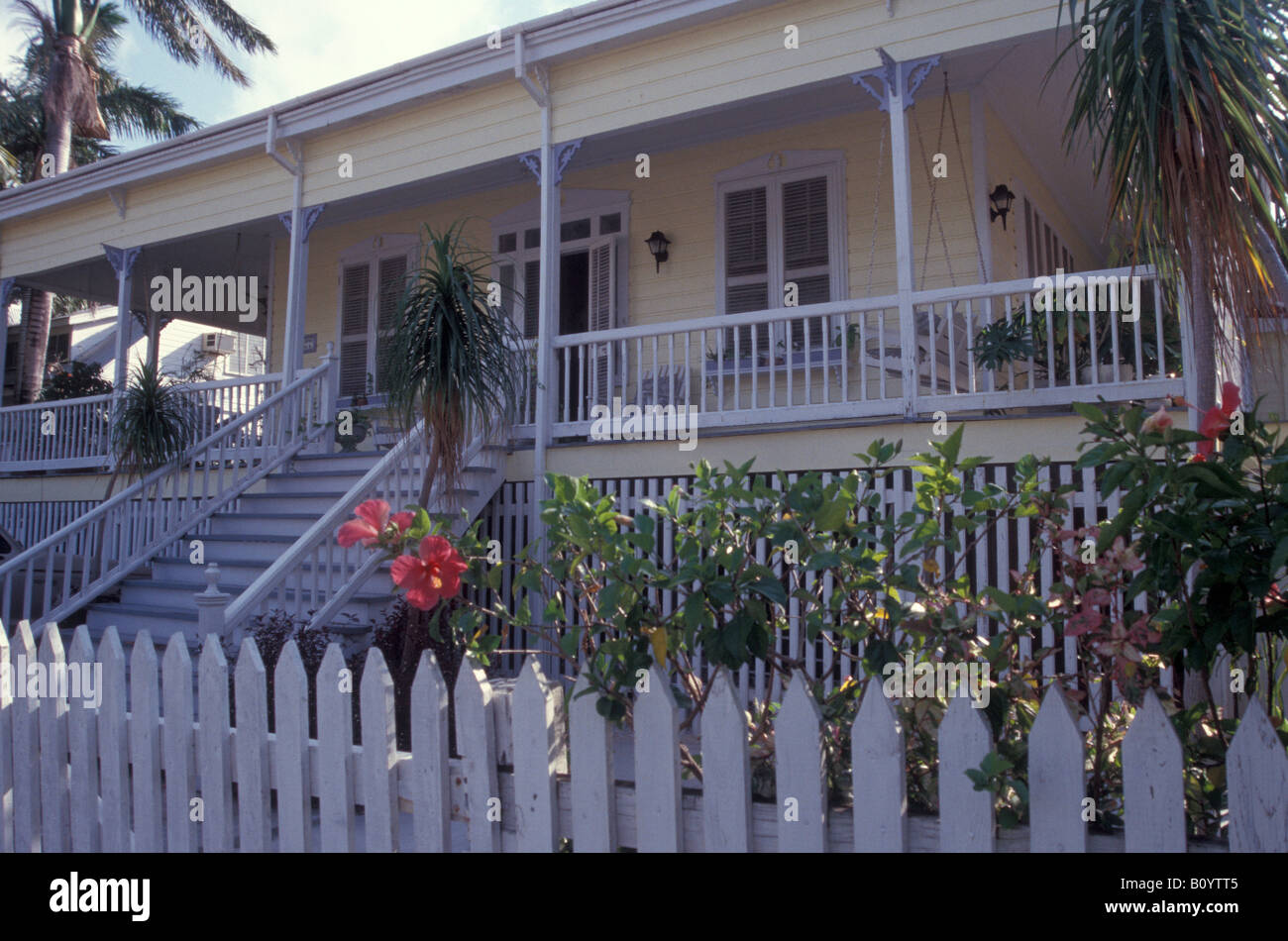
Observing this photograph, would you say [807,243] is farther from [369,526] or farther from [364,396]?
[369,526]

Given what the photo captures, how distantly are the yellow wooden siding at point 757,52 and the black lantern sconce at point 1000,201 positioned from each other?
2280 mm

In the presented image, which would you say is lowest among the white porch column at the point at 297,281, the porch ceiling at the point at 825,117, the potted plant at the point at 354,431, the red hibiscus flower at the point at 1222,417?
the red hibiscus flower at the point at 1222,417

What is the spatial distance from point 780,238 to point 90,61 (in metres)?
15.3

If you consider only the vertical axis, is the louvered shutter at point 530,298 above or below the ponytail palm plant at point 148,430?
above

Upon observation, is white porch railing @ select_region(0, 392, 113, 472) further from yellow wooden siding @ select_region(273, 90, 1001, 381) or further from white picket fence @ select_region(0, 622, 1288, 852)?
white picket fence @ select_region(0, 622, 1288, 852)

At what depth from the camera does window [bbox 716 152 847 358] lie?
935 cm

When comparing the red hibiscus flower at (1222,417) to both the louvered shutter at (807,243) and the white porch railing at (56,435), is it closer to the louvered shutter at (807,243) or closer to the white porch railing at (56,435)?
the louvered shutter at (807,243)

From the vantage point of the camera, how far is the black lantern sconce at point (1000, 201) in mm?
8938

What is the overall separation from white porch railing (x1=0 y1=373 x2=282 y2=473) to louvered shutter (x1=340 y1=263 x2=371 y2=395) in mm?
1236

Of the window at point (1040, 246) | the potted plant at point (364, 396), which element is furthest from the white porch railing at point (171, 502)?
the window at point (1040, 246)

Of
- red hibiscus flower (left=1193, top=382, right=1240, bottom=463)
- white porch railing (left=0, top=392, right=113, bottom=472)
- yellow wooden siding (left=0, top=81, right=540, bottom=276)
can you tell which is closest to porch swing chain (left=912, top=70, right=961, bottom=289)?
yellow wooden siding (left=0, top=81, right=540, bottom=276)

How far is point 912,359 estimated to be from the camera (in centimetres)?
685

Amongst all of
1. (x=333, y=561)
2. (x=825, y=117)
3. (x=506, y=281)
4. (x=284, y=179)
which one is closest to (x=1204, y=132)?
(x=333, y=561)

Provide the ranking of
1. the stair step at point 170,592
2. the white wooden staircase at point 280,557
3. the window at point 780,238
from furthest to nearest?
the window at point 780,238, the stair step at point 170,592, the white wooden staircase at point 280,557
